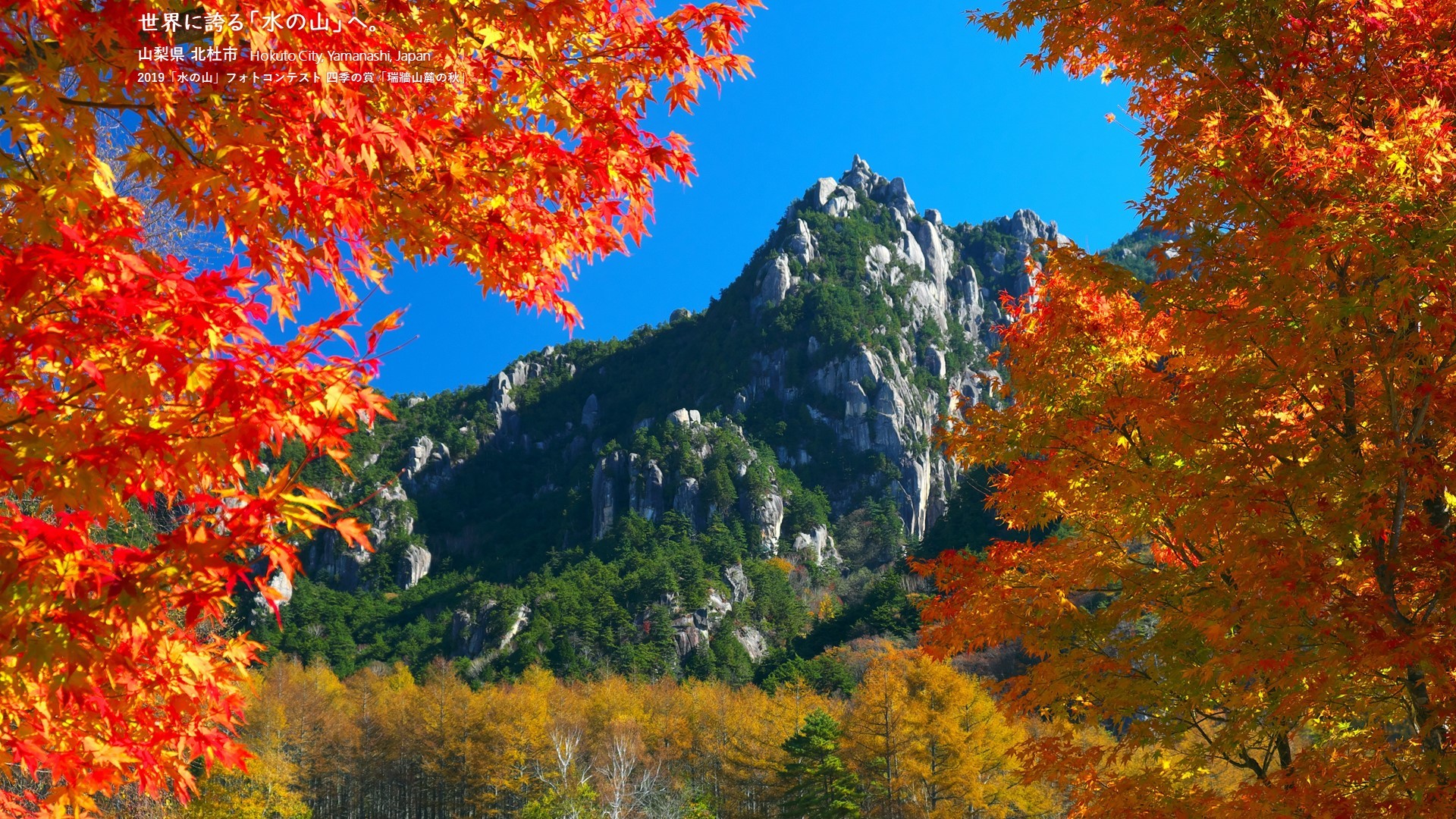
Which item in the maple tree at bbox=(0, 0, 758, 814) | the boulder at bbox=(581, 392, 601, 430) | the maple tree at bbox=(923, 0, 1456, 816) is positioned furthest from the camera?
the boulder at bbox=(581, 392, 601, 430)

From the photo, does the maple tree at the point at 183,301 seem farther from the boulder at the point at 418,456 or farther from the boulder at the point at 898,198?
the boulder at the point at 898,198

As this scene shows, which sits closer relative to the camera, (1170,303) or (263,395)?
(263,395)

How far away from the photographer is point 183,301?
→ 1865mm

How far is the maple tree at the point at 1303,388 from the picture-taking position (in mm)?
3002

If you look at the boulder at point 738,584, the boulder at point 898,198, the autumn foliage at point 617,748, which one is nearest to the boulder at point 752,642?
the boulder at point 738,584

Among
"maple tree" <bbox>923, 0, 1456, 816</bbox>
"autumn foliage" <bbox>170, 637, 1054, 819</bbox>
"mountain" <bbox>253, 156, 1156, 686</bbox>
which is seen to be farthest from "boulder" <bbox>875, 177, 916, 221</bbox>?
"maple tree" <bbox>923, 0, 1456, 816</bbox>

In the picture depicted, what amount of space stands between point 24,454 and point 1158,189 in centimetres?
462

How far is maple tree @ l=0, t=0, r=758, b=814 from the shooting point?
178cm

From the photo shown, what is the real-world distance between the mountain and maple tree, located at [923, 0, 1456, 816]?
37.8 metres

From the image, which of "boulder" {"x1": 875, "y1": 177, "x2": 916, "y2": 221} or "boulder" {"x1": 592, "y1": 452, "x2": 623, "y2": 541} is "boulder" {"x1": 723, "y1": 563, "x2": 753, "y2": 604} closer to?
"boulder" {"x1": 592, "y1": 452, "x2": 623, "y2": 541}

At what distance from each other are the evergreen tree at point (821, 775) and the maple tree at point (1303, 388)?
18.9m

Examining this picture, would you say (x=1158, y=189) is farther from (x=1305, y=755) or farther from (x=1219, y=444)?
(x=1305, y=755)

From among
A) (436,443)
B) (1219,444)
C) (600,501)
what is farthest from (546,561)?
(1219,444)

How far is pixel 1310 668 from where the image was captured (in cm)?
326
